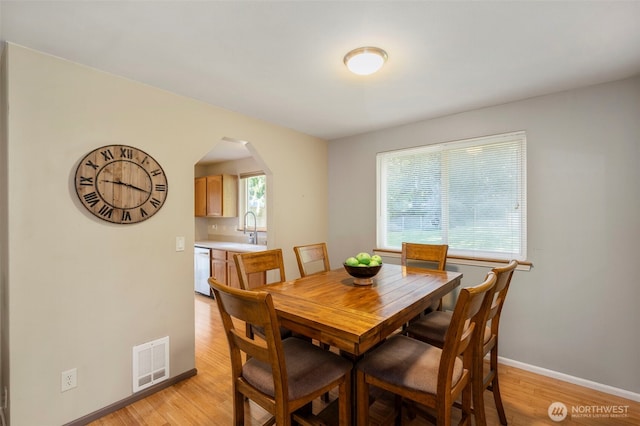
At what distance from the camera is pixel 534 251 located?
2.53 meters

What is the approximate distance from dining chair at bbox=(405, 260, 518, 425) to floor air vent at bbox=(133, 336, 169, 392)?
1887mm

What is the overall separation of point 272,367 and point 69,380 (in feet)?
5.26

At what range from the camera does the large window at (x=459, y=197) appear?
2.65 metres

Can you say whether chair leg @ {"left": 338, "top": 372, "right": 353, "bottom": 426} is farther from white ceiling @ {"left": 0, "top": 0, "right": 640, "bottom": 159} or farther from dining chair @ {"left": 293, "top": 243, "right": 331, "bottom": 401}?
white ceiling @ {"left": 0, "top": 0, "right": 640, "bottom": 159}

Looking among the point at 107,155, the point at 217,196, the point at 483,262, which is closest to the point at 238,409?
the point at 107,155

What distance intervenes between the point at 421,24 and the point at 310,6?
1.98 ft

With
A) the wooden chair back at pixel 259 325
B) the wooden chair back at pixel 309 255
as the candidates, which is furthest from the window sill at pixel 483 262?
the wooden chair back at pixel 259 325

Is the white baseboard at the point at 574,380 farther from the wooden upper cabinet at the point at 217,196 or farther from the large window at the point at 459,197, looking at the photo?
the wooden upper cabinet at the point at 217,196

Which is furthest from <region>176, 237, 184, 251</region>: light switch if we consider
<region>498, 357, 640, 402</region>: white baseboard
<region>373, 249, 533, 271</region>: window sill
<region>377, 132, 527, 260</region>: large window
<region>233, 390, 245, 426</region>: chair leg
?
<region>498, 357, 640, 402</region>: white baseboard

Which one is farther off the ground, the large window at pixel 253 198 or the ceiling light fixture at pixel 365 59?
the ceiling light fixture at pixel 365 59

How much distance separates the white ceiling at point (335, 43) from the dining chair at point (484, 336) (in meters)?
1.31

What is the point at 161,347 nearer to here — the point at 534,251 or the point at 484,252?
the point at 484,252

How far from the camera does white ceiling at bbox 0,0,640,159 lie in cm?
144

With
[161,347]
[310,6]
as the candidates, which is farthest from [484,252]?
[161,347]
